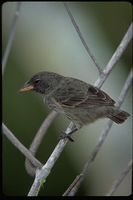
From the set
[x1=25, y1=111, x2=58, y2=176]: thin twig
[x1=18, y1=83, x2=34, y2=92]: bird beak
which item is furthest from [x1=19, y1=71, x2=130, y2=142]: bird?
[x1=25, y1=111, x2=58, y2=176]: thin twig

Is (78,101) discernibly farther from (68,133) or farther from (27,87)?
(27,87)

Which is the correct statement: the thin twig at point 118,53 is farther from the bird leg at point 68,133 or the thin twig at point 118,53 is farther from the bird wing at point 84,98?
the bird leg at point 68,133

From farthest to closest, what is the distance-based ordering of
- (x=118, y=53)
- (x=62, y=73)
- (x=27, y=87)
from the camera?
1. (x=62, y=73)
2. (x=27, y=87)
3. (x=118, y=53)

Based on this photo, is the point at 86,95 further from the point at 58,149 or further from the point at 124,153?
the point at 124,153

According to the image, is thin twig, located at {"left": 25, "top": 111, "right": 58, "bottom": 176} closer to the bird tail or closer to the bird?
the bird

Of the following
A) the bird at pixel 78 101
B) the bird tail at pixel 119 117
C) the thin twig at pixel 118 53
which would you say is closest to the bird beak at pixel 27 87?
the bird at pixel 78 101

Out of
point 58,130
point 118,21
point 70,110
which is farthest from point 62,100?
point 118,21

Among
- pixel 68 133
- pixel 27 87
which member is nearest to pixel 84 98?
pixel 68 133
